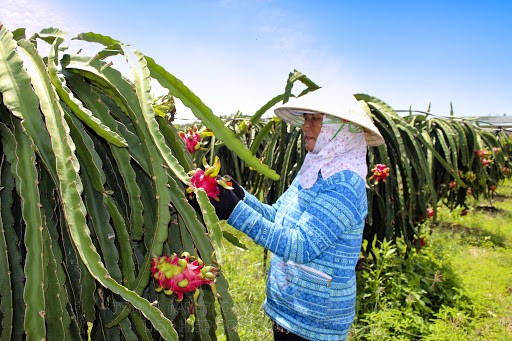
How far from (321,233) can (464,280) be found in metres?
3.21

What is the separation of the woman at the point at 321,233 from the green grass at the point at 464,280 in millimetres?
955

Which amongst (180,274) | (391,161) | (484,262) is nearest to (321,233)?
(180,274)

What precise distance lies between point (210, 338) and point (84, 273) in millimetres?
291

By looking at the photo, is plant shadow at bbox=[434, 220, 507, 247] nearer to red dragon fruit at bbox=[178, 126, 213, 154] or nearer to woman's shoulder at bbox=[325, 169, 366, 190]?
woman's shoulder at bbox=[325, 169, 366, 190]

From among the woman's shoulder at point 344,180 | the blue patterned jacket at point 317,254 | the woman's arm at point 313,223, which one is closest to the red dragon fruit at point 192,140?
the woman's arm at point 313,223

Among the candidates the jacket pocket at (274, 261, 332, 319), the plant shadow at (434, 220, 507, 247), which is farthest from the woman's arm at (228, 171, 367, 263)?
the plant shadow at (434, 220, 507, 247)

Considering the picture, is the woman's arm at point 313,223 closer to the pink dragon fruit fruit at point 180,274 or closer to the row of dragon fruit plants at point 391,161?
the pink dragon fruit fruit at point 180,274

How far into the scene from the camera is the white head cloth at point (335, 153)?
1.60 metres

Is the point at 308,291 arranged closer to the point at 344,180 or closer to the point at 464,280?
the point at 344,180

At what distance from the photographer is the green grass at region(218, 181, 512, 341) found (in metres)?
2.93

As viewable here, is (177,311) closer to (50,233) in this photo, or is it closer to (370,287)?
(50,233)

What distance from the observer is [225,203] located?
1.34 metres

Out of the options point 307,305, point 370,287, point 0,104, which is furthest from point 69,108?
point 370,287

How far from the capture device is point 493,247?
17.8 feet
